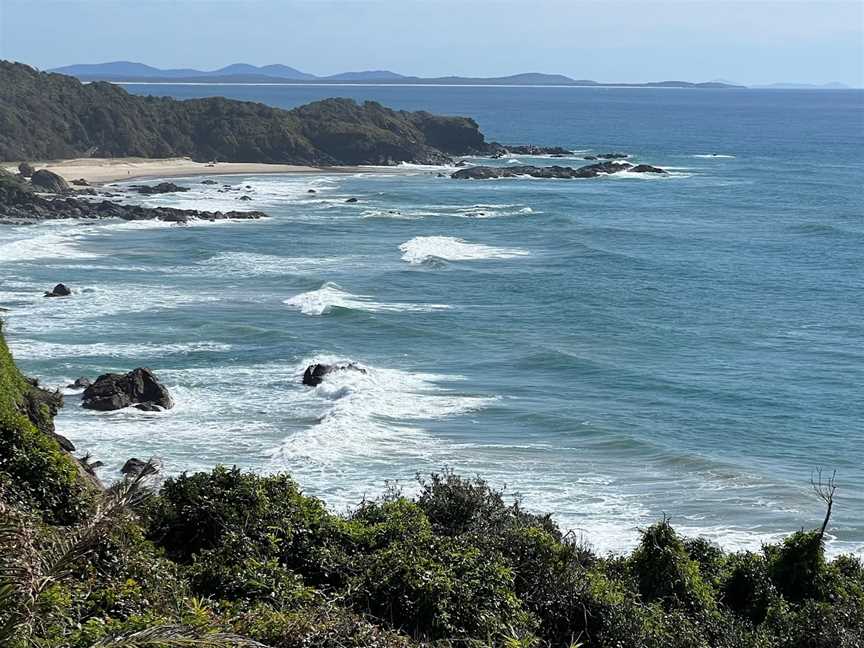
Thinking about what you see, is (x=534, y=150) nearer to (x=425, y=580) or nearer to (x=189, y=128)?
(x=189, y=128)

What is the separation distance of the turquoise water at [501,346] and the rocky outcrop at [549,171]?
21.9m

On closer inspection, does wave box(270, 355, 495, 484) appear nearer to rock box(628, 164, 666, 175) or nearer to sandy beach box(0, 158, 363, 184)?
sandy beach box(0, 158, 363, 184)

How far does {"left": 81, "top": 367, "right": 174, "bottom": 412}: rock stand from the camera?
29688 mm

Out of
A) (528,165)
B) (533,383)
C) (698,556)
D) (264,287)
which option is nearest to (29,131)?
(528,165)

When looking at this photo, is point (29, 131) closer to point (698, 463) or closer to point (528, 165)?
point (528, 165)

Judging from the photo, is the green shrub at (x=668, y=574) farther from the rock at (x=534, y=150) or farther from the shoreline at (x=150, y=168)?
the rock at (x=534, y=150)

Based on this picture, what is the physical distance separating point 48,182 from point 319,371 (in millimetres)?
49690

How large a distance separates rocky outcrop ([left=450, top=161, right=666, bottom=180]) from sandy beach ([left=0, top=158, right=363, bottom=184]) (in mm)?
12843

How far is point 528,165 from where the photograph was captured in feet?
344

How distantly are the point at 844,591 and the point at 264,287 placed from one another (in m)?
33.8

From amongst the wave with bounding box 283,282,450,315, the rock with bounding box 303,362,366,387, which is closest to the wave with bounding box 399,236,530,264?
the wave with bounding box 283,282,450,315

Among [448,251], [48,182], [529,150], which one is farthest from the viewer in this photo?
[529,150]

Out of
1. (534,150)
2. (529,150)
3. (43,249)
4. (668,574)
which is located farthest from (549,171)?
(668,574)

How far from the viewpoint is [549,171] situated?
96.8 metres
